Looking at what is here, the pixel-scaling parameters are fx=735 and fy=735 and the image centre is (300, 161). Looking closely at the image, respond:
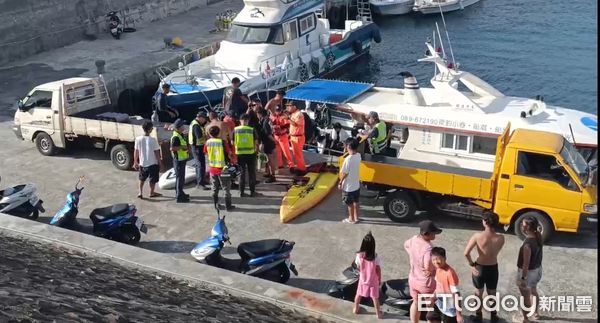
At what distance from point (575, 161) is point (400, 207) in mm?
2900

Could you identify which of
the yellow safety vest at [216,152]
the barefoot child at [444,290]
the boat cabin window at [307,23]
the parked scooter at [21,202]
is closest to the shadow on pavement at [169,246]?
the yellow safety vest at [216,152]

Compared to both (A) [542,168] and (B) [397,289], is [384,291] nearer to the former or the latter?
(B) [397,289]

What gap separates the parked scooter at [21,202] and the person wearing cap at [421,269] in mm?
7259

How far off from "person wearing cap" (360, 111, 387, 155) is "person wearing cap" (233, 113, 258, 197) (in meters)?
2.16

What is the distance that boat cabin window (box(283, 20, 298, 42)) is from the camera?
79.2 ft

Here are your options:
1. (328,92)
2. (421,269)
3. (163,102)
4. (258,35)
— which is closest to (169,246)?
(421,269)

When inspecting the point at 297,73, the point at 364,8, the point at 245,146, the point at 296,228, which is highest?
the point at 245,146

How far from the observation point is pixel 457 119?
47.9 ft

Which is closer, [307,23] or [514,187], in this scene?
[514,187]

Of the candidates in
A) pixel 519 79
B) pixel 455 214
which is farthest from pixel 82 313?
pixel 519 79

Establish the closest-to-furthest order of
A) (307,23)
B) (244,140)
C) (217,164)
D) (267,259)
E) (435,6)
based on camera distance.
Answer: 1. (267,259)
2. (217,164)
3. (244,140)
4. (307,23)
5. (435,6)

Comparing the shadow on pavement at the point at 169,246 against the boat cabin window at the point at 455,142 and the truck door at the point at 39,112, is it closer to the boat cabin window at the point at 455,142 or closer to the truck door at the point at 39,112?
the boat cabin window at the point at 455,142

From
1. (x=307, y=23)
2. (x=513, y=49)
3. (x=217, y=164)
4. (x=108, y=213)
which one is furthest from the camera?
(x=513, y=49)

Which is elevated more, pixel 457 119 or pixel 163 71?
pixel 457 119
